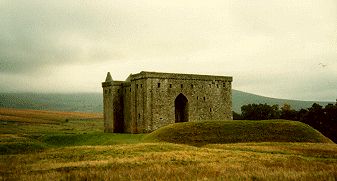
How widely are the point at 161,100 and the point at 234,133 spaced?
12419 millimetres

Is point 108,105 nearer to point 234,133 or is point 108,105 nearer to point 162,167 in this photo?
point 234,133

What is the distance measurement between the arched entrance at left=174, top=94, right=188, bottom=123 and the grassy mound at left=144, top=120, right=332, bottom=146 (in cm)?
908

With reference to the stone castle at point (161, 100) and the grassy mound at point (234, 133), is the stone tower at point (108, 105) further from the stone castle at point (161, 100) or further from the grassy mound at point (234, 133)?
the grassy mound at point (234, 133)

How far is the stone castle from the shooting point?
56.2 metres

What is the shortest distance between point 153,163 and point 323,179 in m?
11.7

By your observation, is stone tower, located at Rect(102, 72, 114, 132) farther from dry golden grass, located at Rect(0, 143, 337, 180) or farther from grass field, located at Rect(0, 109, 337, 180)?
dry golden grass, located at Rect(0, 143, 337, 180)

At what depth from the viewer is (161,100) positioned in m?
56.9

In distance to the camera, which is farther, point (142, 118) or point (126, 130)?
point (126, 130)

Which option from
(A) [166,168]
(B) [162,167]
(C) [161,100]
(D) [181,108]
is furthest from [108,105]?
(A) [166,168]

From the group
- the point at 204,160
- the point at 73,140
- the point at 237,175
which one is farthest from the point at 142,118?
the point at 237,175

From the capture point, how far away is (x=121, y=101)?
205ft

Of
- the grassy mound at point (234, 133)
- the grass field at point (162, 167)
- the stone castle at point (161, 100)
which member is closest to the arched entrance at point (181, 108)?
the stone castle at point (161, 100)

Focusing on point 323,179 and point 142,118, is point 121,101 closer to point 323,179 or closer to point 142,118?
point 142,118

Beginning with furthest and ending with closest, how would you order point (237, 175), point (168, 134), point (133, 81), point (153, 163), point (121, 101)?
1. point (121, 101)
2. point (133, 81)
3. point (168, 134)
4. point (153, 163)
5. point (237, 175)
